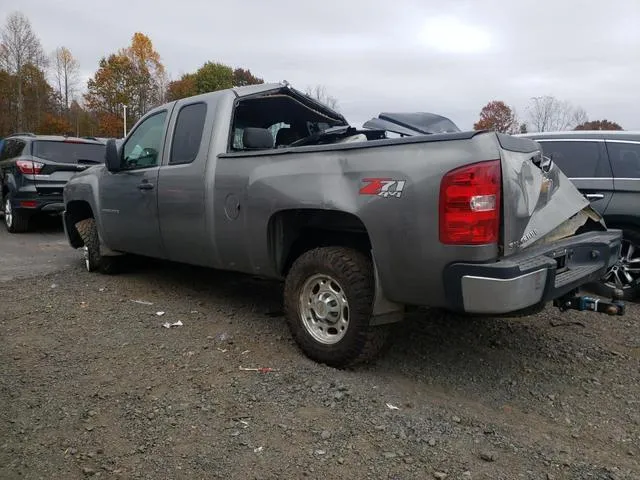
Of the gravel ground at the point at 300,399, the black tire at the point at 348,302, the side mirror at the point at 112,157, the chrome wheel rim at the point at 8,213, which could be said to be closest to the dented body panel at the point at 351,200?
the black tire at the point at 348,302

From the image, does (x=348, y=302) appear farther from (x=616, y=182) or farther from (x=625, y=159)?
(x=625, y=159)

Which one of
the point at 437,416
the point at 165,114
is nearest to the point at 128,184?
the point at 165,114

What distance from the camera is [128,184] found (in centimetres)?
543

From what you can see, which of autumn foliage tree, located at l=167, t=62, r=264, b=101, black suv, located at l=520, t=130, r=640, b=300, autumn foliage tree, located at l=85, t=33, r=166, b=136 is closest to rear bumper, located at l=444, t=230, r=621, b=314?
black suv, located at l=520, t=130, r=640, b=300

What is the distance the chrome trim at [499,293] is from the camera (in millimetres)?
2877

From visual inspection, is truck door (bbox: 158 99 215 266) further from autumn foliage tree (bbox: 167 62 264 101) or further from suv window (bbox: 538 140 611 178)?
autumn foliage tree (bbox: 167 62 264 101)

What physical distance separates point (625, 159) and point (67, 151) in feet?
29.5

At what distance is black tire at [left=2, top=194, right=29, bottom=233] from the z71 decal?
8702 mm

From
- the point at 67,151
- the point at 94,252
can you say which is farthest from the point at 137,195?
the point at 67,151

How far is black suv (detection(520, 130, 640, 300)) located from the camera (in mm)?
5578

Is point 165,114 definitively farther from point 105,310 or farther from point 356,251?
point 356,251

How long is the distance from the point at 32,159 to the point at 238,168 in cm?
716

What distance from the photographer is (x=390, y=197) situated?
317 centimetres

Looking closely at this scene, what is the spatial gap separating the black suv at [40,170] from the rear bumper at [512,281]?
28.1ft
